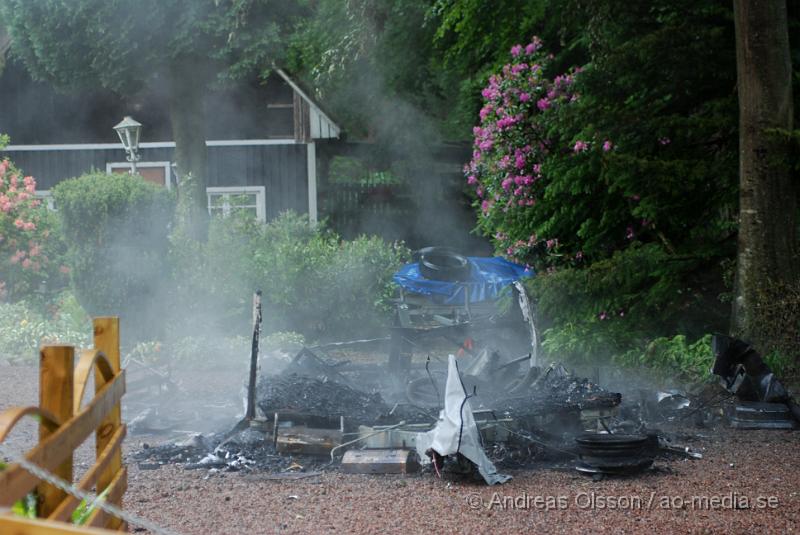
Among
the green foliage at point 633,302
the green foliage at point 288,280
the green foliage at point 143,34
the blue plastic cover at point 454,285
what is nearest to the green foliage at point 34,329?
the green foliage at point 288,280

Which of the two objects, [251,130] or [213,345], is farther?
[251,130]

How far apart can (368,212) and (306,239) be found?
4.51 m

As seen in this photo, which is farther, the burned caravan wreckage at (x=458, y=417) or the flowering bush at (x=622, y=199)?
the flowering bush at (x=622, y=199)

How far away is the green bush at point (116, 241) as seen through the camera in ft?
37.2

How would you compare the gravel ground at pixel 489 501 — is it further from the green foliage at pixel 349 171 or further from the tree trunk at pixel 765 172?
the green foliage at pixel 349 171

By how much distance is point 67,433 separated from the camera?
2863mm

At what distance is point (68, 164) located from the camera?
68.1ft

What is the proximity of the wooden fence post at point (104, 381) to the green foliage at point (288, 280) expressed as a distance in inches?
323

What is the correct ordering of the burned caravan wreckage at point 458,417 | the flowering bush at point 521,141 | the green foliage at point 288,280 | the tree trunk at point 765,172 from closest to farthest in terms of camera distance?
the burned caravan wreckage at point 458,417
the tree trunk at point 765,172
the flowering bush at point 521,141
the green foliage at point 288,280

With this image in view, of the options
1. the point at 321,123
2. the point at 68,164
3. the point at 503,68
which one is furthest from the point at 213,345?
the point at 68,164

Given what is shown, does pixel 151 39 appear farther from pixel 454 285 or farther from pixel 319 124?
pixel 454 285

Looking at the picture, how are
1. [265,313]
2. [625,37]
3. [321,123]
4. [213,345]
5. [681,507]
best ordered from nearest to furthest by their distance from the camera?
[681,507], [625,37], [213,345], [265,313], [321,123]

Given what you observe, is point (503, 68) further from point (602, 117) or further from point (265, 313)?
point (265, 313)

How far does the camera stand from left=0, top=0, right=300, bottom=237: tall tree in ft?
46.5
